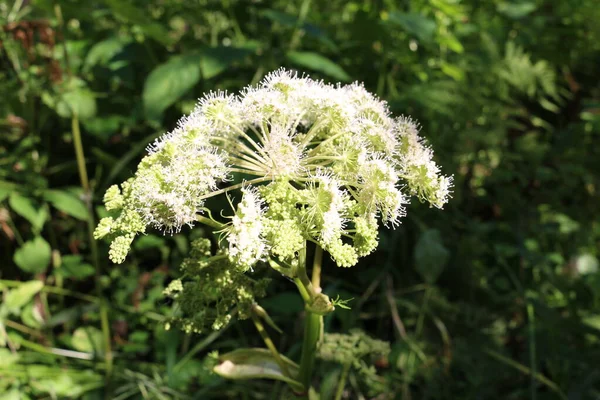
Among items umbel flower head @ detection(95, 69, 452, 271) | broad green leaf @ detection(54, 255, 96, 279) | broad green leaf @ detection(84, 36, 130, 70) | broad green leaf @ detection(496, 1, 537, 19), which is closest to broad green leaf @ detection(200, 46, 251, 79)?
broad green leaf @ detection(84, 36, 130, 70)

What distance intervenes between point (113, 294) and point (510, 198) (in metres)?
2.11

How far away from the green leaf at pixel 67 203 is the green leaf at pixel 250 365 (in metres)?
1.13

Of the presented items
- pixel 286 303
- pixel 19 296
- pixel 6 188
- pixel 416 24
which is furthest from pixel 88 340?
pixel 416 24

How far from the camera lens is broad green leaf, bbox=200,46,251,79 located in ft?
7.39

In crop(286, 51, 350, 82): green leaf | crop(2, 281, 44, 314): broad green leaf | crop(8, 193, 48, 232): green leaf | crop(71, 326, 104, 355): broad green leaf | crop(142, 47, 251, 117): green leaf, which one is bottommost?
crop(71, 326, 104, 355): broad green leaf

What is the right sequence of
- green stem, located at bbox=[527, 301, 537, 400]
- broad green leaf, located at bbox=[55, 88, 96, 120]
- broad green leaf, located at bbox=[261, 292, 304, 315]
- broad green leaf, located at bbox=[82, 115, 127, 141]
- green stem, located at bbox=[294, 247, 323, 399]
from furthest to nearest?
broad green leaf, located at bbox=[82, 115, 127, 141] < broad green leaf, located at bbox=[55, 88, 96, 120] < broad green leaf, located at bbox=[261, 292, 304, 315] < green stem, located at bbox=[527, 301, 537, 400] < green stem, located at bbox=[294, 247, 323, 399]

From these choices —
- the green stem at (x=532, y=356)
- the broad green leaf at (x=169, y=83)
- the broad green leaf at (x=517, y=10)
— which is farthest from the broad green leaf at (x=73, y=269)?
the broad green leaf at (x=517, y=10)

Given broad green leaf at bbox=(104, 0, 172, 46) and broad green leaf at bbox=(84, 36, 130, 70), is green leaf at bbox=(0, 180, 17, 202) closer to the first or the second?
broad green leaf at bbox=(84, 36, 130, 70)

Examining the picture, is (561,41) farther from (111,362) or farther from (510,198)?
(111,362)

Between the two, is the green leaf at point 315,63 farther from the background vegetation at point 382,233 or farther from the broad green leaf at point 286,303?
the broad green leaf at point 286,303

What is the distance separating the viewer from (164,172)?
3.87 ft

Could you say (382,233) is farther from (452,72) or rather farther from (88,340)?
(88,340)

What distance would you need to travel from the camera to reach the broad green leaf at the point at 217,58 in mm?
2254

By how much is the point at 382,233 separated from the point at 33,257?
1.65 m
